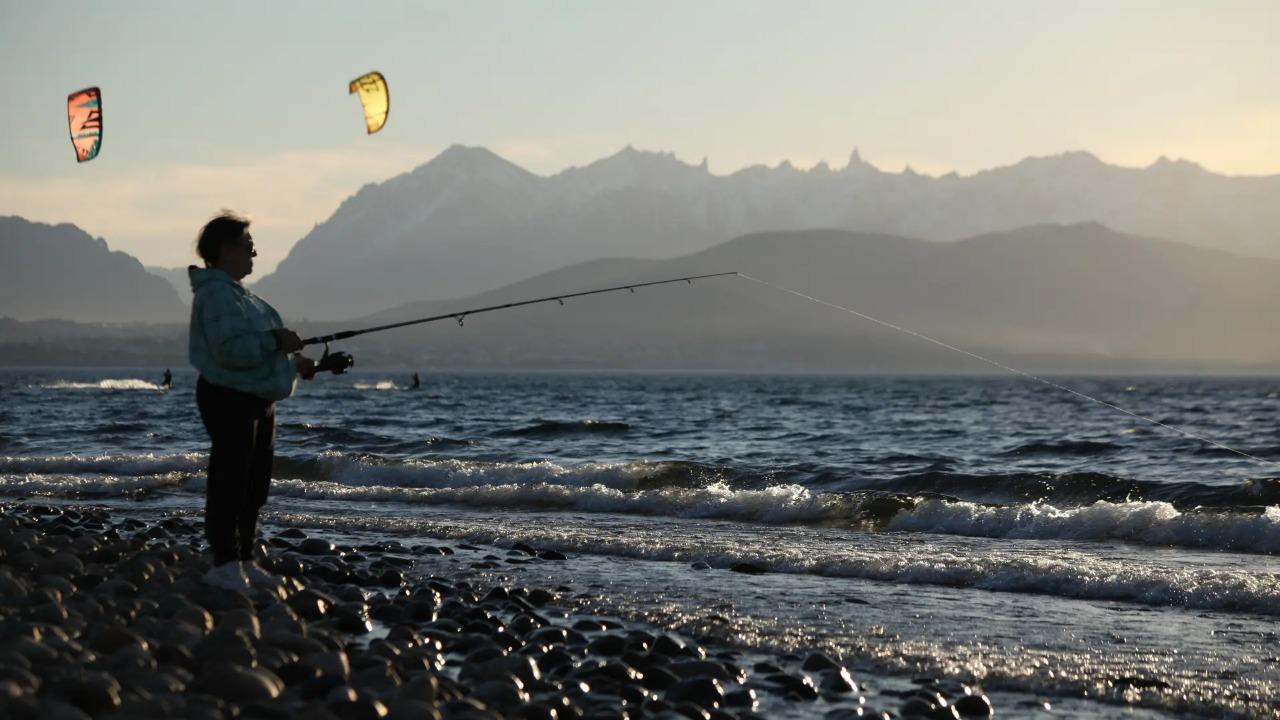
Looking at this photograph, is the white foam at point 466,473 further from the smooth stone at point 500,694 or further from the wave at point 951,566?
the smooth stone at point 500,694

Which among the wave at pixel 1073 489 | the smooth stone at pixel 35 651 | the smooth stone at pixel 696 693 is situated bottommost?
the wave at pixel 1073 489

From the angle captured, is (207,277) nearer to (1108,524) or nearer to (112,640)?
(112,640)

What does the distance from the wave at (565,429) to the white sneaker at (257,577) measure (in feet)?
71.5

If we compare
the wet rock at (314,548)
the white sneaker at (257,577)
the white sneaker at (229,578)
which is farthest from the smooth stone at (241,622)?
the wet rock at (314,548)

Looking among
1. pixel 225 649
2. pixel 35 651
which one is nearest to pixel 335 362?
pixel 225 649

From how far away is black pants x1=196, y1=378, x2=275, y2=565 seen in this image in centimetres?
736

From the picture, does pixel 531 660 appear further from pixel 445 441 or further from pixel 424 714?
pixel 445 441

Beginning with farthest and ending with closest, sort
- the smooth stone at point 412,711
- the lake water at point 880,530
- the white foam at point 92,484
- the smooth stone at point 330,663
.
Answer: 1. the white foam at point 92,484
2. the lake water at point 880,530
3. the smooth stone at point 330,663
4. the smooth stone at point 412,711

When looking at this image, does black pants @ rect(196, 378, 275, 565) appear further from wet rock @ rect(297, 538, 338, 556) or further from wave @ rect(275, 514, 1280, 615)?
wave @ rect(275, 514, 1280, 615)

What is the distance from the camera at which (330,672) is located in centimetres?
570

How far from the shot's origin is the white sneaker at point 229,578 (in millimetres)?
7656

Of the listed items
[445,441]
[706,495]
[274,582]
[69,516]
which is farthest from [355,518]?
[445,441]

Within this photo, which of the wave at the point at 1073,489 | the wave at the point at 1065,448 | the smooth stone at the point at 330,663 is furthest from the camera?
the wave at the point at 1065,448

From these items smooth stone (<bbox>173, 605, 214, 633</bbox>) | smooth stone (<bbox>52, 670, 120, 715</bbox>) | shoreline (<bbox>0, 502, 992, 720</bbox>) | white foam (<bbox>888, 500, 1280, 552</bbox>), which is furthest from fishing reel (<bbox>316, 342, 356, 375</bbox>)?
white foam (<bbox>888, 500, 1280, 552</bbox>)
